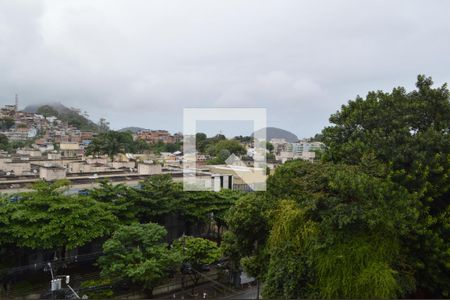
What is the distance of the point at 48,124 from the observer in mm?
78250

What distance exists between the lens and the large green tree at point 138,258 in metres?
8.45

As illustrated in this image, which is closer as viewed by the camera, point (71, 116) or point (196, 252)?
point (196, 252)

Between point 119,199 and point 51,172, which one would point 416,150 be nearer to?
point 119,199

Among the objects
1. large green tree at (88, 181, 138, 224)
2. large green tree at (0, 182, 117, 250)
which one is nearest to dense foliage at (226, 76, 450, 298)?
large green tree at (0, 182, 117, 250)

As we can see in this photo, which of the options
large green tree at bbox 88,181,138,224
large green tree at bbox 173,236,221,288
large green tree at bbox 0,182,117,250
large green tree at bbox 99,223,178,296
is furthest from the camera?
large green tree at bbox 88,181,138,224

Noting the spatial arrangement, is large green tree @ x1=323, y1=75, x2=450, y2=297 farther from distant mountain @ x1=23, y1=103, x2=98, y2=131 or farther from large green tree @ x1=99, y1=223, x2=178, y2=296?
distant mountain @ x1=23, y1=103, x2=98, y2=131

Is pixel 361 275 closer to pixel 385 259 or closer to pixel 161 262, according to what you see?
pixel 385 259

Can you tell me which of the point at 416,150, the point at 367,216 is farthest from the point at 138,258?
the point at 416,150

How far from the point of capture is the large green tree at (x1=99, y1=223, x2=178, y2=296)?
8445mm

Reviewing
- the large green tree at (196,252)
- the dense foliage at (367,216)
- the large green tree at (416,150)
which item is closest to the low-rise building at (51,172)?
the large green tree at (196,252)

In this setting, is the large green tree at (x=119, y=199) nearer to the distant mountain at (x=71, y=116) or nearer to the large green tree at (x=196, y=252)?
the large green tree at (x=196, y=252)

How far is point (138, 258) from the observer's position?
8906 mm

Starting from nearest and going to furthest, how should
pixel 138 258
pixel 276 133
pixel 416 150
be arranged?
pixel 416 150, pixel 138 258, pixel 276 133

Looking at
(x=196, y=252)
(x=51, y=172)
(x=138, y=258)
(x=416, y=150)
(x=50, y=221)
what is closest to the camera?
(x=416, y=150)
